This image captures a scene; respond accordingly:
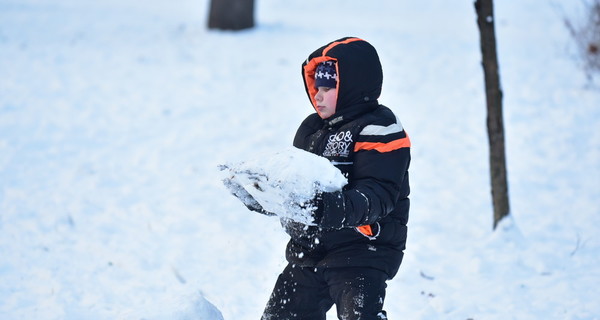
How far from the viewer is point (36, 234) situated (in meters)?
5.04

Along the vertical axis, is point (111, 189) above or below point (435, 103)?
below

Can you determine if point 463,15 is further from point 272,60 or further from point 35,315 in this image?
point 35,315

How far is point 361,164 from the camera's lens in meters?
2.63

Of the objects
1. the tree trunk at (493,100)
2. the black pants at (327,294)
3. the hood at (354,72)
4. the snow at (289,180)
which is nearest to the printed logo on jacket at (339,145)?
the hood at (354,72)

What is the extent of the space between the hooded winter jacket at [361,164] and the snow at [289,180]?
0.14 m

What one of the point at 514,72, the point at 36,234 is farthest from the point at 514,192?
the point at 36,234

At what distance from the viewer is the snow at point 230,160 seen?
14.2 feet

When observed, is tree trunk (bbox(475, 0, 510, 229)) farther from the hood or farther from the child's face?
the child's face

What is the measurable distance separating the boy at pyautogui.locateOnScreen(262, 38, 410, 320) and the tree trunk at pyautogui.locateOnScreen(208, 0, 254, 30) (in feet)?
28.1

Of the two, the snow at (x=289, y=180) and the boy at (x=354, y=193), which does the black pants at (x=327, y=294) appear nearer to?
the boy at (x=354, y=193)

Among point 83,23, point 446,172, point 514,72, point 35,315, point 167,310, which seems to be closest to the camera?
point 167,310

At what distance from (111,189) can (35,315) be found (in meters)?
2.30

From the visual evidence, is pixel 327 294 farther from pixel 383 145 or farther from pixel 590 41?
pixel 590 41

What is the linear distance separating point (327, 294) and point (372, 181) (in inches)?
26.2
